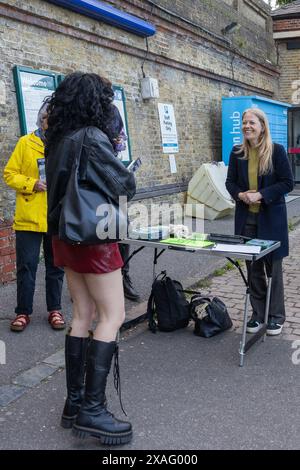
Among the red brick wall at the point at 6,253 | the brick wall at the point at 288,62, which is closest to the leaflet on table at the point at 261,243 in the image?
the red brick wall at the point at 6,253

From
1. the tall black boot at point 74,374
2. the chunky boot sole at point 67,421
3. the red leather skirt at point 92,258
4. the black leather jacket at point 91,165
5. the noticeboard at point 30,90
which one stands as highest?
the noticeboard at point 30,90

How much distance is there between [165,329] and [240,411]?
63.4 inches

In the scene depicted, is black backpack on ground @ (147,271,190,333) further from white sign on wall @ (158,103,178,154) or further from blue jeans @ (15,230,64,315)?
white sign on wall @ (158,103,178,154)

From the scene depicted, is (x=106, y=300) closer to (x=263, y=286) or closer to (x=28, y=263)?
(x=28, y=263)

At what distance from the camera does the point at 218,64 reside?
1369 cm

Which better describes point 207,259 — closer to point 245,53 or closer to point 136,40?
point 136,40

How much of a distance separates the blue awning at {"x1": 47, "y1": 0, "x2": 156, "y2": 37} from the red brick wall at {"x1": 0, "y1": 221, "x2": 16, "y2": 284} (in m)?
3.48

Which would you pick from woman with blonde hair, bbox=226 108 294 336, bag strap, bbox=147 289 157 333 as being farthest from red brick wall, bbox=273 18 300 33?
bag strap, bbox=147 289 157 333

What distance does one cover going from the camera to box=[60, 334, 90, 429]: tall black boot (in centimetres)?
316

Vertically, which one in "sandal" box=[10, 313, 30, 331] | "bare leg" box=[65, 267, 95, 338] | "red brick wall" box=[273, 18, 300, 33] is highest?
"red brick wall" box=[273, 18, 300, 33]

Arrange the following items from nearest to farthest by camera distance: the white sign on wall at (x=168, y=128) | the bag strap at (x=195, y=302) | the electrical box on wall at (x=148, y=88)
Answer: the bag strap at (x=195, y=302) → the electrical box on wall at (x=148, y=88) → the white sign on wall at (x=168, y=128)

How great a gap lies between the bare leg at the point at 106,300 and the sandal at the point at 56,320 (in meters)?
1.92

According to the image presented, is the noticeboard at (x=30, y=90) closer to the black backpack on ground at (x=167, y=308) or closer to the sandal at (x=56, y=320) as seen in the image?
the sandal at (x=56, y=320)

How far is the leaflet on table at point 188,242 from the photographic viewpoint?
426 cm
